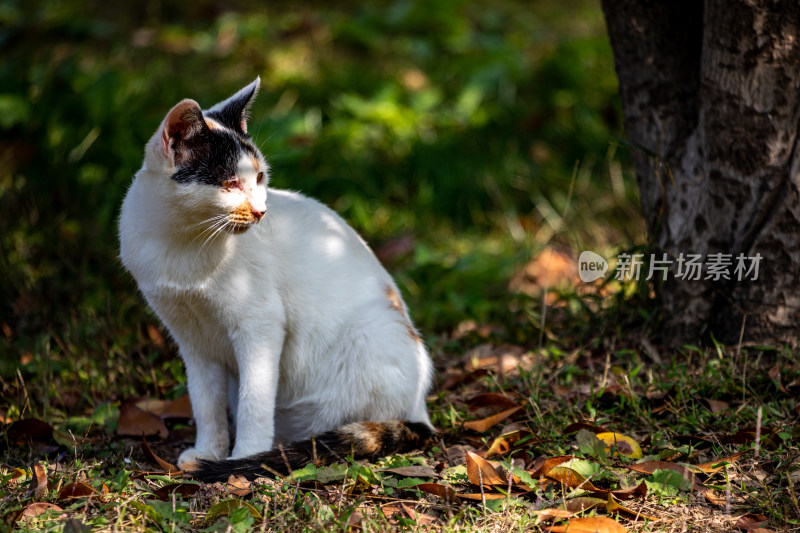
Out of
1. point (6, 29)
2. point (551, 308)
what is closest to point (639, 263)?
point (551, 308)

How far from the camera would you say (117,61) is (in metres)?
6.07

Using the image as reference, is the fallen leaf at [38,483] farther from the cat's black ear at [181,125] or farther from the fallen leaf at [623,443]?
the fallen leaf at [623,443]

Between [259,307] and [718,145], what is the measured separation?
1.88 m

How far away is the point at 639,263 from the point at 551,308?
1.65 feet

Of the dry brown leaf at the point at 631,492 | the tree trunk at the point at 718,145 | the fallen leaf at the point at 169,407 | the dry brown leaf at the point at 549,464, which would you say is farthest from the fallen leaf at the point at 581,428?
the fallen leaf at the point at 169,407

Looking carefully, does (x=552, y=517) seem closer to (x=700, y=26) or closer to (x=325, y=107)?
(x=700, y=26)

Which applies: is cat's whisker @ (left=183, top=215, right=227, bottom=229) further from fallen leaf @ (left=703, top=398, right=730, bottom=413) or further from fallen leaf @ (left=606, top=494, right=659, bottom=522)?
fallen leaf @ (left=703, top=398, right=730, bottom=413)

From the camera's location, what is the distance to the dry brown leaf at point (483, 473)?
92.0 inches

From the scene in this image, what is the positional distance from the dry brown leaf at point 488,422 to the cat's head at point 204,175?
1146 millimetres

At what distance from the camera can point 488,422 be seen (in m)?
2.84

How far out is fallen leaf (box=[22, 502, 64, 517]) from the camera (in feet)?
7.13

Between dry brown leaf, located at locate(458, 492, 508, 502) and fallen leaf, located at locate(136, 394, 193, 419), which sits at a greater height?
dry brown leaf, located at locate(458, 492, 508, 502)

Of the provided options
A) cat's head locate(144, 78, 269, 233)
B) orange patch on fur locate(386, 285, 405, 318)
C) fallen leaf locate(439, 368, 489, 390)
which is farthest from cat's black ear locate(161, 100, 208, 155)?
fallen leaf locate(439, 368, 489, 390)

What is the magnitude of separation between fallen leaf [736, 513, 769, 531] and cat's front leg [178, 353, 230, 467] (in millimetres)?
1782
